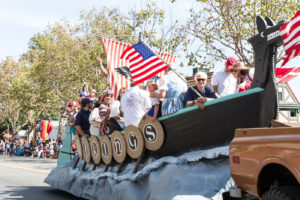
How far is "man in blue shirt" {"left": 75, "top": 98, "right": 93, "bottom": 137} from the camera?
27.8 ft

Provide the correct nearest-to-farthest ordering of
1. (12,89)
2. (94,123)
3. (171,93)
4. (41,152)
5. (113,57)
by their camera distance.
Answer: (171,93) → (94,123) → (113,57) → (41,152) → (12,89)

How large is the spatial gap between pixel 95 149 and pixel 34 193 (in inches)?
89.8

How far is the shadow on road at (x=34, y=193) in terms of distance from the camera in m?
8.59

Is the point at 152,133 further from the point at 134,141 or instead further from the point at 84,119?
the point at 84,119

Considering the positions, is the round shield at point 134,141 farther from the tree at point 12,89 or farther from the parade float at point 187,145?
the tree at point 12,89

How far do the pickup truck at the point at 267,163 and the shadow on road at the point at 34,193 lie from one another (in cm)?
546

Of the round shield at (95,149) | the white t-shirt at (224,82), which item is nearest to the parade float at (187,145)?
the round shield at (95,149)

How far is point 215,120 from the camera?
5109mm

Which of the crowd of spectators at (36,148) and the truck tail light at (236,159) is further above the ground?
the truck tail light at (236,159)

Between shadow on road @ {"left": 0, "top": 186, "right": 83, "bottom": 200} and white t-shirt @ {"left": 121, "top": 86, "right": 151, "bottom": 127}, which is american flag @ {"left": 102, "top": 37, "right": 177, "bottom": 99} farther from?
shadow on road @ {"left": 0, "top": 186, "right": 83, "bottom": 200}

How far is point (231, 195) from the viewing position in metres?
3.88

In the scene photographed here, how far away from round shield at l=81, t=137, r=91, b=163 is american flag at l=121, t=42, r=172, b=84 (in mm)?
2491

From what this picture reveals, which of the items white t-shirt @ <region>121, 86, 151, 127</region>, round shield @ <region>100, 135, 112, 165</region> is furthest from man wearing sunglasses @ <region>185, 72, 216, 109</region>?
round shield @ <region>100, 135, 112, 165</region>

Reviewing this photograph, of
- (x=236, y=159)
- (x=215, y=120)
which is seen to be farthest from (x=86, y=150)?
(x=236, y=159)
